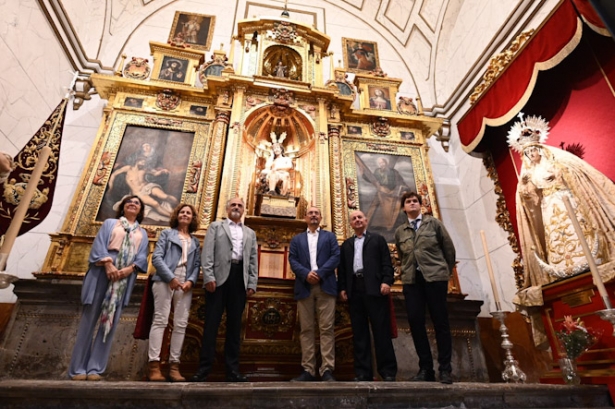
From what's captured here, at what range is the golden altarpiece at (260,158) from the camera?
13.0ft

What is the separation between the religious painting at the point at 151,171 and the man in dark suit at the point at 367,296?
2.71 meters

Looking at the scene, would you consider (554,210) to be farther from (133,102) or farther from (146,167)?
(133,102)

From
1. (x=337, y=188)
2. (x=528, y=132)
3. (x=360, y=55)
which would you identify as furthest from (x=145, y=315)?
(x=360, y=55)

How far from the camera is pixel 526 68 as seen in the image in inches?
168

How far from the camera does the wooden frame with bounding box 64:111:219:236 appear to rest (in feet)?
15.5

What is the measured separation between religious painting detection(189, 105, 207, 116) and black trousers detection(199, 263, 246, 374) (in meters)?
3.53

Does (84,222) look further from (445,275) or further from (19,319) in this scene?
(445,275)

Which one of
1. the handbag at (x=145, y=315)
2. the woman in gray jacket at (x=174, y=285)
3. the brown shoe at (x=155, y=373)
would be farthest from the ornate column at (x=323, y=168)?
the brown shoe at (x=155, y=373)

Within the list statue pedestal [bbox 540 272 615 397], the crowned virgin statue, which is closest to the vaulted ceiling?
the crowned virgin statue

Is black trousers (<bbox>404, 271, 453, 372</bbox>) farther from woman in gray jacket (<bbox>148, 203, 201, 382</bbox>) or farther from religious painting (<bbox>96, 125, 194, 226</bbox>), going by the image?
religious painting (<bbox>96, 125, 194, 226</bbox>)

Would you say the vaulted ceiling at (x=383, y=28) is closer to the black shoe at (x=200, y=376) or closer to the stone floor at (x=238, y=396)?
the stone floor at (x=238, y=396)

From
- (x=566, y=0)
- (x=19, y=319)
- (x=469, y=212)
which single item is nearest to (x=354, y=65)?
(x=469, y=212)

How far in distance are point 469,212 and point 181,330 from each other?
204 inches

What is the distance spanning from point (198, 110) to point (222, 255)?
11.6 feet
